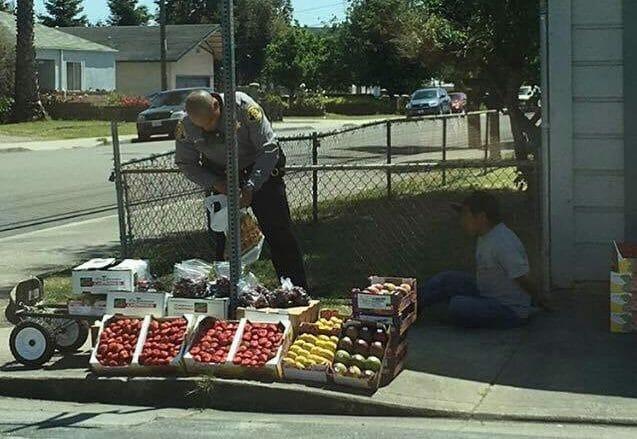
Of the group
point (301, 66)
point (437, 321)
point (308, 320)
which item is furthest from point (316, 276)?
point (301, 66)

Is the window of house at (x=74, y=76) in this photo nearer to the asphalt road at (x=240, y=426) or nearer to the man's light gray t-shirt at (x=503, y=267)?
the man's light gray t-shirt at (x=503, y=267)

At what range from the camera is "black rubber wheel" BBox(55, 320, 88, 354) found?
688 centimetres

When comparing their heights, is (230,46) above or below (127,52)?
below

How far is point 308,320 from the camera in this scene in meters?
6.61

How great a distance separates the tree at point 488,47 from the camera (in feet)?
34.2

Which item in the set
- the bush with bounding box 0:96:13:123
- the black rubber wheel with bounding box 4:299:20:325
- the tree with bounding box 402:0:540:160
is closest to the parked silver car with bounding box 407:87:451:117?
the bush with bounding box 0:96:13:123

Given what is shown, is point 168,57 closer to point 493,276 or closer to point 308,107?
point 308,107

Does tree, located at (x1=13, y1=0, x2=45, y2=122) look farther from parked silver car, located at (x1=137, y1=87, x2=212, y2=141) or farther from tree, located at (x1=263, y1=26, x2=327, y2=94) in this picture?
tree, located at (x1=263, y1=26, x2=327, y2=94)

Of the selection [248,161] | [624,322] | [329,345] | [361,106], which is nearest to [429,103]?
[361,106]

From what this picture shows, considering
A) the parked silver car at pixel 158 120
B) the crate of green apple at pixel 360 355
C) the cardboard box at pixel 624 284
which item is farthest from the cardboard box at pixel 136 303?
the parked silver car at pixel 158 120

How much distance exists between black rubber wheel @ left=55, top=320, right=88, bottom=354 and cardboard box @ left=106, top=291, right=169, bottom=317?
404mm

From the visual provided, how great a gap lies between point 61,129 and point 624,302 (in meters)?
33.7

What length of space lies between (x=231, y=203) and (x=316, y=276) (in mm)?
2549

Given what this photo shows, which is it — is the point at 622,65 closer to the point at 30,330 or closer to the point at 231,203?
the point at 231,203
